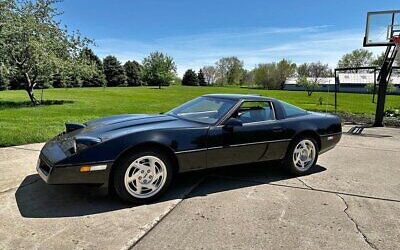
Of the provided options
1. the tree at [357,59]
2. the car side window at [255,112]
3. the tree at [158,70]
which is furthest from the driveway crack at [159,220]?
the tree at [357,59]

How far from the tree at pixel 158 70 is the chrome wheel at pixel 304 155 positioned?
55.9 meters

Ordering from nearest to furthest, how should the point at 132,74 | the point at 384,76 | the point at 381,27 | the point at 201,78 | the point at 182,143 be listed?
1. the point at 182,143
2. the point at 384,76
3. the point at 381,27
4. the point at 132,74
5. the point at 201,78

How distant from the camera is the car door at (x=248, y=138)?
410cm

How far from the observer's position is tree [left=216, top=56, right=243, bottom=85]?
92188 mm

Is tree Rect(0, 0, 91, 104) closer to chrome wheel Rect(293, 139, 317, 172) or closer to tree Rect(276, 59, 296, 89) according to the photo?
chrome wheel Rect(293, 139, 317, 172)

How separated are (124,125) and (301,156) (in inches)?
106

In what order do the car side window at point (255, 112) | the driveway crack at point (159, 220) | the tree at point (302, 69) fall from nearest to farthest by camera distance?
the driveway crack at point (159, 220) → the car side window at point (255, 112) → the tree at point (302, 69)

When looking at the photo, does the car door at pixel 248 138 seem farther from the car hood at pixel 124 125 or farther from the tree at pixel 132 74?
the tree at pixel 132 74

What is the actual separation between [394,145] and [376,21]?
602 centimetres

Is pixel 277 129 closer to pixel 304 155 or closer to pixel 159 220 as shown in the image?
pixel 304 155

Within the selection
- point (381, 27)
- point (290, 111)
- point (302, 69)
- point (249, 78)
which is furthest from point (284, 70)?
point (290, 111)

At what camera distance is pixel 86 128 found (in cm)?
412

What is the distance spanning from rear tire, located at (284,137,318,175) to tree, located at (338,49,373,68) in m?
73.0

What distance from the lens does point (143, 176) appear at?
366 centimetres
